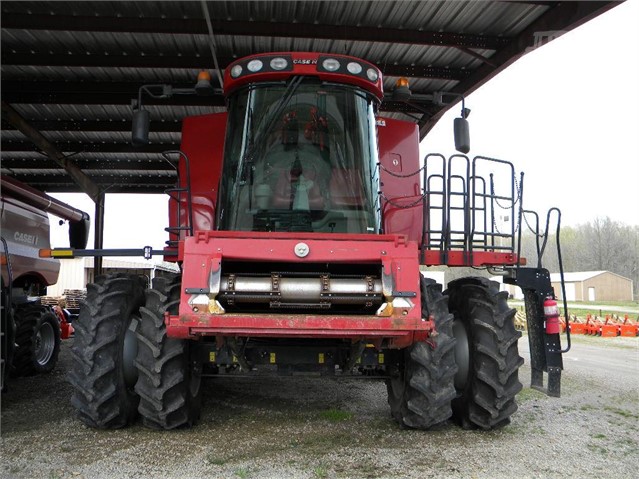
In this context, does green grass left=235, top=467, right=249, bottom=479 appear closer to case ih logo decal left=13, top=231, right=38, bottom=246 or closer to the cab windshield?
the cab windshield

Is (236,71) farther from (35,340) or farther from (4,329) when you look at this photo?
(35,340)

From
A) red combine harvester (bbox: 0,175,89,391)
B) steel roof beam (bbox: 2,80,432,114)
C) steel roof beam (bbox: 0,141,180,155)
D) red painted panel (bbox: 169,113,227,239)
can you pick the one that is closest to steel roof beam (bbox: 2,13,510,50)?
steel roof beam (bbox: 2,80,432,114)

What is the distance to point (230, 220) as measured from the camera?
5141mm

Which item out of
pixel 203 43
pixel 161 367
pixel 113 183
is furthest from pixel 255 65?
pixel 113 183

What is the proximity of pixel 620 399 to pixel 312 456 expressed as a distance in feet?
14.9

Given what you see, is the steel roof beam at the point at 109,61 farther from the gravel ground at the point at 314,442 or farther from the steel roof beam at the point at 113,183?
the steel roof beam at the point at 113,183

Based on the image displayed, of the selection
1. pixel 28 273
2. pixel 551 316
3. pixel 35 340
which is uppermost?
pixel 28 273

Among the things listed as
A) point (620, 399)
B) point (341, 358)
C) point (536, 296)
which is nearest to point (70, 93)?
point (341, 358)

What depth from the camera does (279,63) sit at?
5285 mm

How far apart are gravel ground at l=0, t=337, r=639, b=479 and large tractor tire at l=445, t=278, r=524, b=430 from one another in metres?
0.20

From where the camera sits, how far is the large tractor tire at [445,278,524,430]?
504 centimetres

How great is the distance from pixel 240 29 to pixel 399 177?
3.37 meters

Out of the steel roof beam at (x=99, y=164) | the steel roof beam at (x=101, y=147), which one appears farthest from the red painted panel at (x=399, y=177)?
the steel roof beam at (x=99, y=164)

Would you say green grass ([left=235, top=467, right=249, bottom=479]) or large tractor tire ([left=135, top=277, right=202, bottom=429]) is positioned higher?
large tractor tire ([left=135, top=277, right=202, bottom=429])
